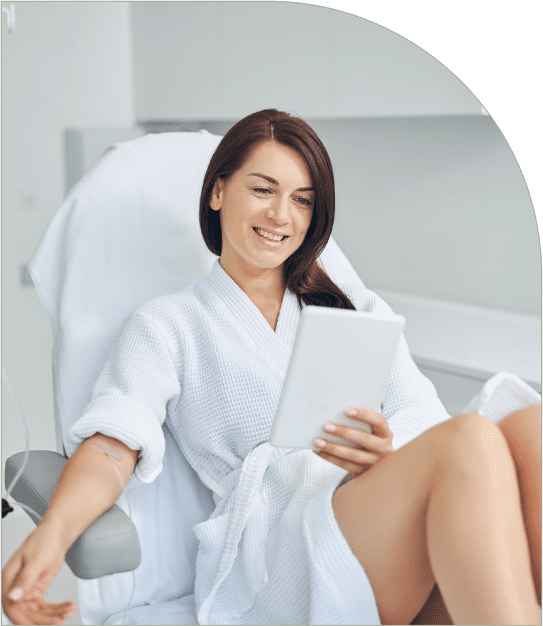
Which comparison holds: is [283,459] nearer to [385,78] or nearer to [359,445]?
[359,445]

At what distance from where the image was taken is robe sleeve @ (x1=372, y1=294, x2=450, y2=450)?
112 centimetres

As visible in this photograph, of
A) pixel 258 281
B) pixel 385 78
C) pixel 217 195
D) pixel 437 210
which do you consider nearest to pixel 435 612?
pixel 258 281

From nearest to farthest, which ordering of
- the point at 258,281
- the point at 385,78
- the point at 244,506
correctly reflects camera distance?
the point at 244,506
the point at 258,281
the point at 385,78

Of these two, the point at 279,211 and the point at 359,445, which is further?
the point at 279,211

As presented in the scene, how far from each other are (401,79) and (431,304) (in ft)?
2.28

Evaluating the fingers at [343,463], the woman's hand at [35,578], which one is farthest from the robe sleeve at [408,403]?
the woman's hand at [35,578]

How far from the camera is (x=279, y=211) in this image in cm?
113

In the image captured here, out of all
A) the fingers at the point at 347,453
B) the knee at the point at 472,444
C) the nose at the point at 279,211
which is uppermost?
the nose at the point at 279,211

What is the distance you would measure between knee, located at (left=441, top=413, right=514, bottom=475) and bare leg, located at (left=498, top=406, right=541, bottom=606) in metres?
0.03

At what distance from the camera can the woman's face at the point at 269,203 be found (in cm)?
114

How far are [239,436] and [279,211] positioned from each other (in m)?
0.34

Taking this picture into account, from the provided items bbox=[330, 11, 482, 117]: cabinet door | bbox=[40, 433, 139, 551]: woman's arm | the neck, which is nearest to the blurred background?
bbox=[330, 11, 482, 117]: cabinet door

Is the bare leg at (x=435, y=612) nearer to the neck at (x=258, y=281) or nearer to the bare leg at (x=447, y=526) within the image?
the bare leg at (x=447, y=526)

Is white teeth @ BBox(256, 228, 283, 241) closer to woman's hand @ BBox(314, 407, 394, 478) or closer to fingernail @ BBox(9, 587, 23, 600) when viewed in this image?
woman's hand @ BBox(314, 407, 394, 478)
